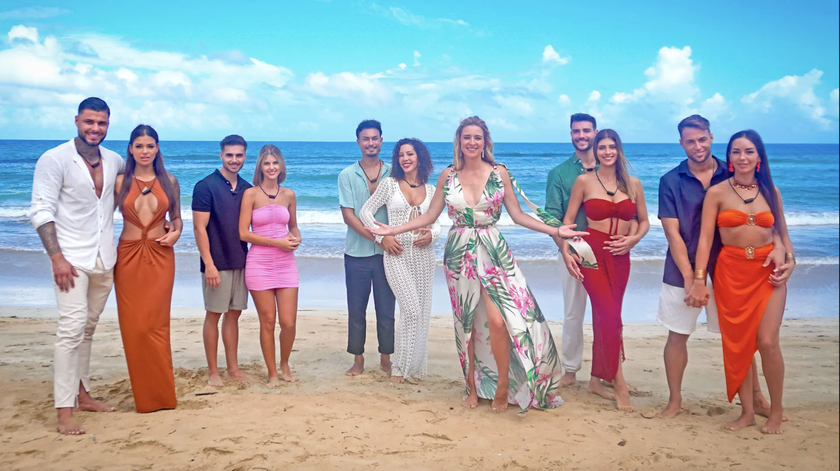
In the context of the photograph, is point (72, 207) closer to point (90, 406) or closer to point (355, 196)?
point (90, 406)

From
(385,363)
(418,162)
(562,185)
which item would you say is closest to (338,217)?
(385,363)

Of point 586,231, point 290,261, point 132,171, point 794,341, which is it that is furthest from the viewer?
point 794,341

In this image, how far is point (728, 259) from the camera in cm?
418

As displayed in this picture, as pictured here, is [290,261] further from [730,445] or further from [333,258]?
[333,258]

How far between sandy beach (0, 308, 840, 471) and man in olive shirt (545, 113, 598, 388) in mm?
282

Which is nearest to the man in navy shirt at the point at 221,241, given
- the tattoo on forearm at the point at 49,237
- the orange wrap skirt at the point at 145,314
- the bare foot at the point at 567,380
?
the orange wrap skirt at the point at 145,314

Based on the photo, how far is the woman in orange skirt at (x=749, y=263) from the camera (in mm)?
4086

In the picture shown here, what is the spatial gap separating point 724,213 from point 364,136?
2.97m

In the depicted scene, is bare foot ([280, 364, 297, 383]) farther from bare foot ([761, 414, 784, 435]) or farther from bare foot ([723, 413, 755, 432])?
bare foot ([761, 414, 784, 435])

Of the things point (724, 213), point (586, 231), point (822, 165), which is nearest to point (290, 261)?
point (586, 231)

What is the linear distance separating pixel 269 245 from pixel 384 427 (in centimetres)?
179

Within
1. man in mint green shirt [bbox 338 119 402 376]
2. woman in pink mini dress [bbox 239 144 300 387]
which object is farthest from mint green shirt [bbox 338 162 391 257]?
woman in pink mini dress [bbox 239 144 300 387]

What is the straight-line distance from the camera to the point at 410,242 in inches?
206

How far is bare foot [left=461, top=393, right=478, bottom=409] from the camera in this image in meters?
4.65
